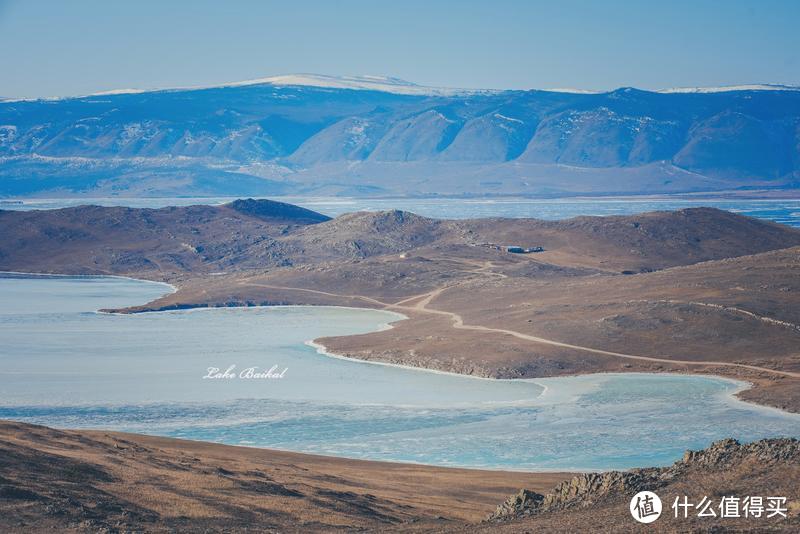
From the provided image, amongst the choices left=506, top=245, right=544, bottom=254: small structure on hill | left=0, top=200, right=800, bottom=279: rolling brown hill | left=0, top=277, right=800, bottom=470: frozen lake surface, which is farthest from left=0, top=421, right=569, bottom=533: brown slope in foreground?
left=506, top=245, right=544, bottom=254: small structure on hill

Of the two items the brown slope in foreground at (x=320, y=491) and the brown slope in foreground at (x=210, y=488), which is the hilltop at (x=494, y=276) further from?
the brown slope in foreground at (x=320, y=491)

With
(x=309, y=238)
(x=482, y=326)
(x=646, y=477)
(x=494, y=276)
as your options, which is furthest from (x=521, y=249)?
(x=646, y=477)

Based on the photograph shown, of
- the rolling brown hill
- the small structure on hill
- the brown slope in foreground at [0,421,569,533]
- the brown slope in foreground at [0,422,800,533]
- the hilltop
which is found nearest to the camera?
the brown slope in foreground at [0,422,800,533]

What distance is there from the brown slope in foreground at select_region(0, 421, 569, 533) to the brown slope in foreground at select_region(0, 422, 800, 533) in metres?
0.05

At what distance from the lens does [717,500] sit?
2652 cm

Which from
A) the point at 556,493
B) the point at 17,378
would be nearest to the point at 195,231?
the point at 17,378

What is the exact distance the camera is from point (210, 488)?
3544 cm

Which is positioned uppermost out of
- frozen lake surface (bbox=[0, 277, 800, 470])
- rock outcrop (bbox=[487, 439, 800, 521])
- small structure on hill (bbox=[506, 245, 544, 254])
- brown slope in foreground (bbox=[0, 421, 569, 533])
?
rock outcrop (bbox=[487, 439, 800, 521])

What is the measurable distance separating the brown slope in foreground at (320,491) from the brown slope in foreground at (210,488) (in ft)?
0.17

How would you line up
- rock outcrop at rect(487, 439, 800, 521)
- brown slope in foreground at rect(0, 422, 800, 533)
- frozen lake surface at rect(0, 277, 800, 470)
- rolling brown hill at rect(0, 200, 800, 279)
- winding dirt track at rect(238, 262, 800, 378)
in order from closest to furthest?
brown slope in foreground at rect(0, 422, 800, 533)
rock outcrop at rect(487, 439, 800, 521)
frozen lake surface at rect(0, 277, 800, 470)
winding dirt track at rect(238, 262, 800, 378)
rolling brown hill at rect(0, 200, 800, 279)

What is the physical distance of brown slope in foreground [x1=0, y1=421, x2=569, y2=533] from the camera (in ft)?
99.0

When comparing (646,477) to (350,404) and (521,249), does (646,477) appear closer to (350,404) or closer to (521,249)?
(350,404)

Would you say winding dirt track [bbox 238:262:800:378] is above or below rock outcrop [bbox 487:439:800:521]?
below

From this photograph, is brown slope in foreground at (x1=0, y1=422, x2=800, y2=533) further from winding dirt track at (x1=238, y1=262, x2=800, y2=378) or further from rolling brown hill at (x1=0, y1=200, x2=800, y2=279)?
rolling brown hill at (x1=0, y1=200, x2=800, y2=279)
